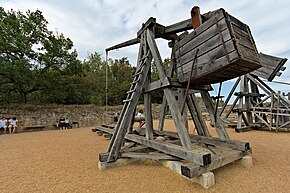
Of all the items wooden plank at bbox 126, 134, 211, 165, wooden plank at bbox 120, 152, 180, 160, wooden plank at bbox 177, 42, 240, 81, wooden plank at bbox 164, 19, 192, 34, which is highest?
wooden plank at bbox 164, 19, 192, 34

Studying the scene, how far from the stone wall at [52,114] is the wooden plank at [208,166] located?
40.9 feet

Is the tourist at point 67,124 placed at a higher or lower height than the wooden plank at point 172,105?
lower

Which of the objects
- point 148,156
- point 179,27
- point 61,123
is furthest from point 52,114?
point 179,27

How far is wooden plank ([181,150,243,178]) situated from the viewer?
231 cm

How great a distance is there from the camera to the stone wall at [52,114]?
11.5 m

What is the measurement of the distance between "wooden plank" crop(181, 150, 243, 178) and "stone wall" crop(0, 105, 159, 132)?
1247 centimetres

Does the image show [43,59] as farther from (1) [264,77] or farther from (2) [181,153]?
(1) [264,77]

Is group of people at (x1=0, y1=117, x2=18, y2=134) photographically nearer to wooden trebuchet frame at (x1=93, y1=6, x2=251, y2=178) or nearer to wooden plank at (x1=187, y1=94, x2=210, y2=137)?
wooden trebuchet frame at (x1=93, y1=6, x2=251, y2=178)

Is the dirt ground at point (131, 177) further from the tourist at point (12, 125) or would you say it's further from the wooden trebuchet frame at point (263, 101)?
the tourist at point (12, 125)

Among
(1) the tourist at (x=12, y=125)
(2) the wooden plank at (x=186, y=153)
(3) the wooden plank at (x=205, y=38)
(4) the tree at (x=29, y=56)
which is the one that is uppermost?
(4) the tree at (x=29, y=56)

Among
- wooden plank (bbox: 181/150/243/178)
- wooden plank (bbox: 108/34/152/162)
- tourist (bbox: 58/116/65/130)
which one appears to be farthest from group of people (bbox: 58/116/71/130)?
wooden plank (bbox: 181/150/243/178)

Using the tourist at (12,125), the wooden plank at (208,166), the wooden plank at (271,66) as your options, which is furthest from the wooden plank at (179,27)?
the tourist at (12,125)

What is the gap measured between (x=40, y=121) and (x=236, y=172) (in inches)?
517

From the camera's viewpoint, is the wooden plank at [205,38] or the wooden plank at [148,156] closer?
the wooden plank at [205,38]
